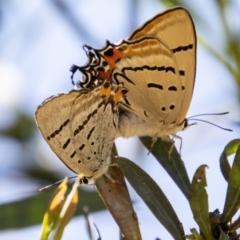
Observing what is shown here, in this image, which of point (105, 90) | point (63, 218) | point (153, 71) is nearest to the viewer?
point (63, 218)

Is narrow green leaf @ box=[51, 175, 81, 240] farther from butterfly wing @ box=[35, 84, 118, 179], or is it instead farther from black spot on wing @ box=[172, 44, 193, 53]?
black spot on wing @ box=[172, 44, 193, 53]

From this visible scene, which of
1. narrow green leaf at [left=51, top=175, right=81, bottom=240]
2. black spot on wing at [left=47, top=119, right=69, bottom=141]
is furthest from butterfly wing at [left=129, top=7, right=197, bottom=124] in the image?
narrow green leaf at [left=51, top=175, right=81, bottom=240]

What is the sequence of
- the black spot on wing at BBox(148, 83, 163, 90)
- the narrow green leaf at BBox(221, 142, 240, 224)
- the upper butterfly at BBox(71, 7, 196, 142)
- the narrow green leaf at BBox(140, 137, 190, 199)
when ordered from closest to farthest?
the narrow green leaf at BBox(221, 142, 240, 224), the narrow green leaf at BBox(140, 137, 190, 199), the upper butterfly at BBox(71, 7, 196, 142), the black spot on wing at BBox(148, 83, 163, 90)

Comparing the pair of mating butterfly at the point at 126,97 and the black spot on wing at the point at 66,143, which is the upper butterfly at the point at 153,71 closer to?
the pair of mating butterfly at the point at 126,97

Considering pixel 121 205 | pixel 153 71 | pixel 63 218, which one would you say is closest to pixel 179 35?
pixel 153 71

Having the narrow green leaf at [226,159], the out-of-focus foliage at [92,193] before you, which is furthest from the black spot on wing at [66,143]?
the narrow green leaf at [226,159]

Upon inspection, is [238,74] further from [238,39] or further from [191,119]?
[191,119]

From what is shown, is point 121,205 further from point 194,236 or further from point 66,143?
point 66,143
